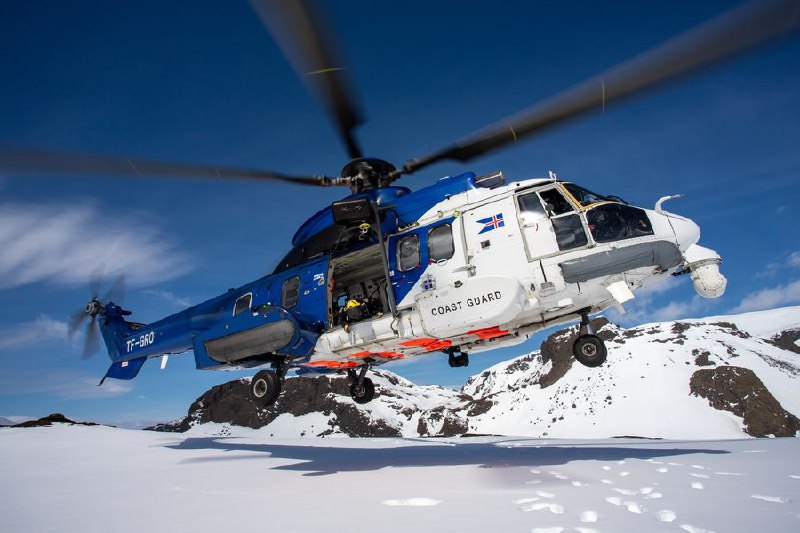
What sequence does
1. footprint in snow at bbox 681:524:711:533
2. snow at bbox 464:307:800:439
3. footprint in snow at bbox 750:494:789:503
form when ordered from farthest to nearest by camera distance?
snow at bbox 464:307:800:439
footprint in snow at bbox 750:494:789:503
footprint in snow at bbox 681:524:711:533

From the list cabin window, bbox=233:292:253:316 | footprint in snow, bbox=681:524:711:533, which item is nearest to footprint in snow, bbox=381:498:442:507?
footprint in snow, bbox=681:524:711:533

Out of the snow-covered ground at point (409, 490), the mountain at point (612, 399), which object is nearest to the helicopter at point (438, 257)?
the snow-covered ground at point (409, 490)

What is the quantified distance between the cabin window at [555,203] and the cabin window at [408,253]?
105 inches

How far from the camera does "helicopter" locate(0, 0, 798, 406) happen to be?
8.07m

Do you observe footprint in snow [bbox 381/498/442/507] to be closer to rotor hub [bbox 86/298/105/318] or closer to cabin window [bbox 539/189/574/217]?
cabin window [bbox 539/189/574/217]

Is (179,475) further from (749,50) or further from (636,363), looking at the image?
(636,363)

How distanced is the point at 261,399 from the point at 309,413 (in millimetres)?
119200

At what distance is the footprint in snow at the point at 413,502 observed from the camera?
500cm

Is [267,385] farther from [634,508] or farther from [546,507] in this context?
[634,508]

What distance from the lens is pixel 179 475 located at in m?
7.97

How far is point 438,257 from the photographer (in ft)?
30.5

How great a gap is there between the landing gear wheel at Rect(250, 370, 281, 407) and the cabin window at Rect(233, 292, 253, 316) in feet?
6.78

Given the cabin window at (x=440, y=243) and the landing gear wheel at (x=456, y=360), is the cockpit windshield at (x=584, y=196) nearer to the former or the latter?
the cabin window at (x=440, y=243)

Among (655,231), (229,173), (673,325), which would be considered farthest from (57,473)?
(673,325)
